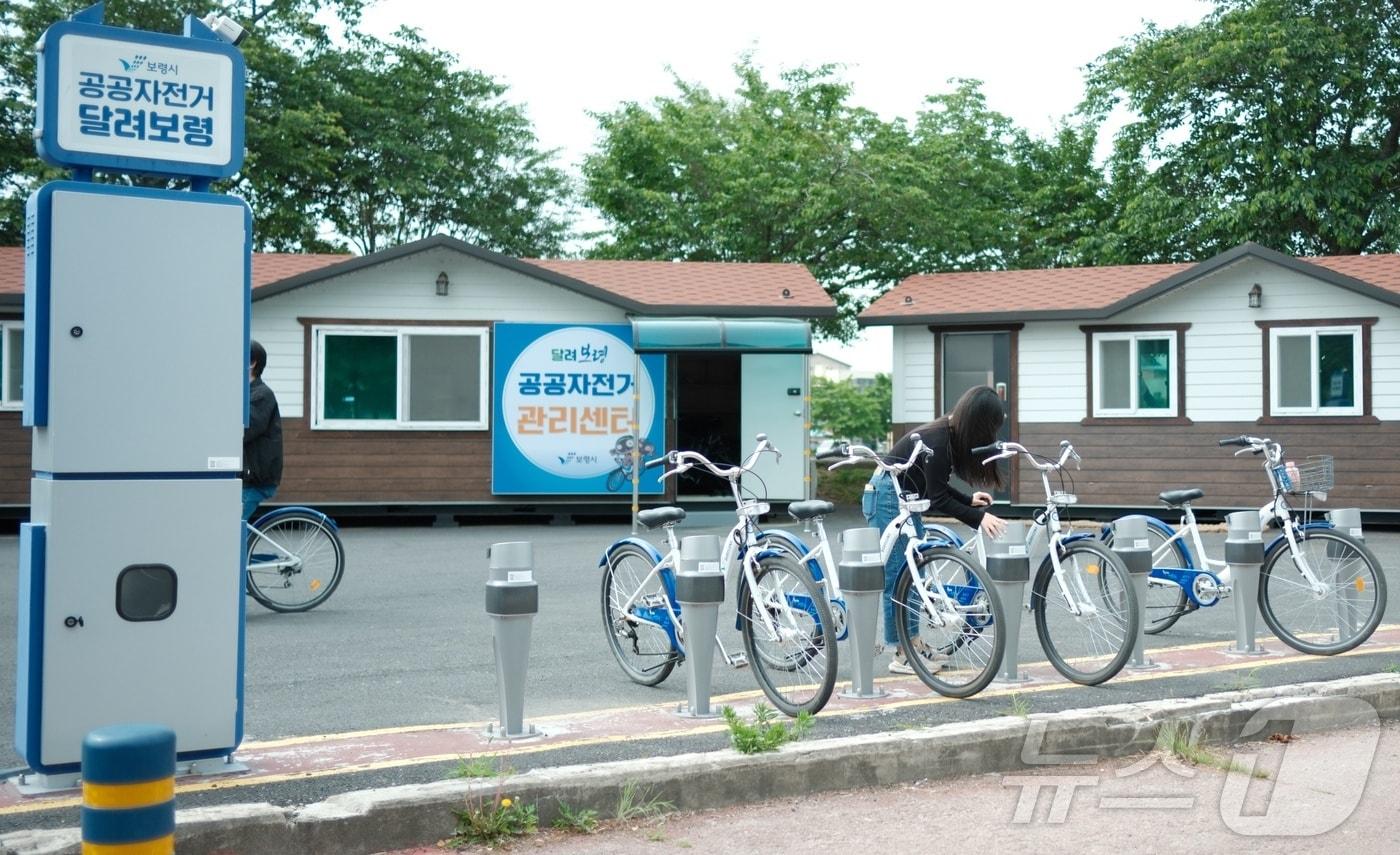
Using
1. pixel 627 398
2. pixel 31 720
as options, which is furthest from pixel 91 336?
pixel 627 398

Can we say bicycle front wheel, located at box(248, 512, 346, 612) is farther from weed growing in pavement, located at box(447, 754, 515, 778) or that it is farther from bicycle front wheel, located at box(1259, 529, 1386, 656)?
bicycle front wheel, located at box(1259, 529, 1386, 656)

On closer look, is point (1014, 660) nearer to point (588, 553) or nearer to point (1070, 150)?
point (588, 553)

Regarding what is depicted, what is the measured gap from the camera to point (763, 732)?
575cm

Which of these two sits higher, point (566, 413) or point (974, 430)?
point (566, 413)

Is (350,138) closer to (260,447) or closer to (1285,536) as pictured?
(260,447)

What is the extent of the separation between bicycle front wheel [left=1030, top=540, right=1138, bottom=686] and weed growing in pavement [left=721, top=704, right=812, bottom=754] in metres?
1.96

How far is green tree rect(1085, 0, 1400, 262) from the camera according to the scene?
29047 mm

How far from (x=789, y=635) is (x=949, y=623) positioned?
0.86 m

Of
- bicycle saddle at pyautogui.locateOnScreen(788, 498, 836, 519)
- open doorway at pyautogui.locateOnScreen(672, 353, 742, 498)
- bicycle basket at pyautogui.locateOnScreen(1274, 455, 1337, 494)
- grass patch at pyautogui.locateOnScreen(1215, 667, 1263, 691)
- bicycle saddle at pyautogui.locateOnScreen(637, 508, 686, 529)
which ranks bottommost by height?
grass patch at pyautogui.locateOnScreen(1215, 667, 1263, 691)

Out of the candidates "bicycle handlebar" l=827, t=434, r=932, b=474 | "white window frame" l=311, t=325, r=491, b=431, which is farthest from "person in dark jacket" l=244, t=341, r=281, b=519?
"white window frame" l=311, t=325, r=491, b=431

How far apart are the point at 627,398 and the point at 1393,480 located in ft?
33.1

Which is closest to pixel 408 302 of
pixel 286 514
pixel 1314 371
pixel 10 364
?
pixel 10 364

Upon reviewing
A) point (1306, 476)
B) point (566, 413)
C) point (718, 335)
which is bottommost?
point (1306, 476)

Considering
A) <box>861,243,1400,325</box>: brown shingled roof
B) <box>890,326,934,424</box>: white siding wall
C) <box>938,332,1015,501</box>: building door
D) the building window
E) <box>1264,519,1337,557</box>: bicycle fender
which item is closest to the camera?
<box>1264,519,1337,557</box>: bicycle fender
